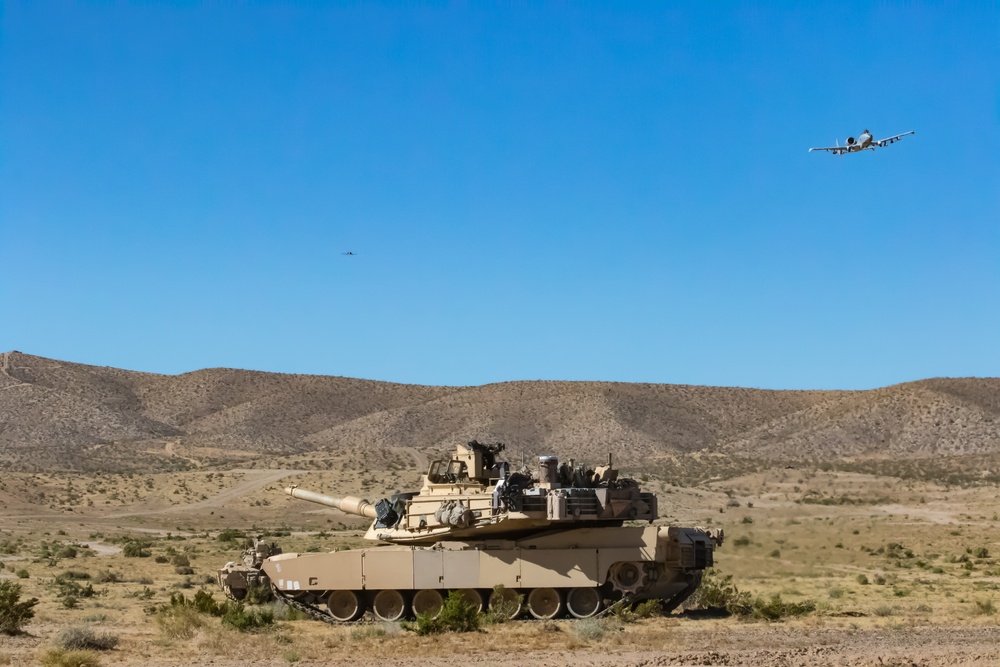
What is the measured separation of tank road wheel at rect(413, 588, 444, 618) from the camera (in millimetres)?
22688

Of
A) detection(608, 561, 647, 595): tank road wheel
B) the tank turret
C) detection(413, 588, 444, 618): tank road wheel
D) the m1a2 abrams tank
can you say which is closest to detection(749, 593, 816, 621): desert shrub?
the m1a2 abrams tank

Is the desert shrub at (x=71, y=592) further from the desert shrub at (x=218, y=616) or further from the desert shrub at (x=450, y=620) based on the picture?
the desert shrub at (x=450, y=620)

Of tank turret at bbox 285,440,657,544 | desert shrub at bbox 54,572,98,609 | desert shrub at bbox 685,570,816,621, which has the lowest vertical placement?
desert shrub at bbox 685,570,816,621

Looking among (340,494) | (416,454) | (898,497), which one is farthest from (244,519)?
(898,497)

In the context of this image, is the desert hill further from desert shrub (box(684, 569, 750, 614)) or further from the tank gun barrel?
desert shrub (box(684, 569, 750, 614))

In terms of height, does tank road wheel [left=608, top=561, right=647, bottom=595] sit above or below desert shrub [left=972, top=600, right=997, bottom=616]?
above

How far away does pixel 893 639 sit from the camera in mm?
19859

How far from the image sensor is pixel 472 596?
2267 cm

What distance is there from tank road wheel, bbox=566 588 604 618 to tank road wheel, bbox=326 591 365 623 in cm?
362

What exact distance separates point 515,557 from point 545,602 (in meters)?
0.97

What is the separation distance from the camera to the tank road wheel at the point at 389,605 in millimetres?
22797

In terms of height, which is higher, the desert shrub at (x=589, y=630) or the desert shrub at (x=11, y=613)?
the desert shrub at (x=11, y=613)

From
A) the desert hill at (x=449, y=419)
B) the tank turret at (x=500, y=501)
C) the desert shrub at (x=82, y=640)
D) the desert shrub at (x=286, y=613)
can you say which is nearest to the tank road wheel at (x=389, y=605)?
the tank turret at (x=500, y=501)

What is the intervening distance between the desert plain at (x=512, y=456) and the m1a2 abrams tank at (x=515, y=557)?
2.67 ft
